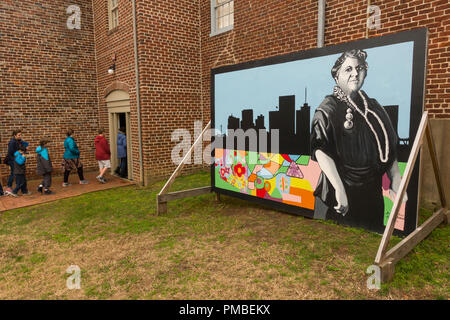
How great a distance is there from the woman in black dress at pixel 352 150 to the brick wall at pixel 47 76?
29.5 ft

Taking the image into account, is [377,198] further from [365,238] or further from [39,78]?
[39,78]

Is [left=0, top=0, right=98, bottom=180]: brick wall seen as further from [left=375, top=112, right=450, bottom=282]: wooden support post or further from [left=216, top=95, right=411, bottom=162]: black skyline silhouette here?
[left=375, top=112, right=450, bottom=282]: wooden support post

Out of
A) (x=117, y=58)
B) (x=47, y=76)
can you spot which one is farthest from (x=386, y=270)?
(x=47, y=76)

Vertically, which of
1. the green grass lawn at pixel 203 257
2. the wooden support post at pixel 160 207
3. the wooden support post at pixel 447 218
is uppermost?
the wooden support post at pixel 447 218

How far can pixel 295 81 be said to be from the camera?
5.16m

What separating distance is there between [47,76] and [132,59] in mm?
3395

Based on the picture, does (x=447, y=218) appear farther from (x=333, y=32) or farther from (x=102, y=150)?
(x=102, y=150)

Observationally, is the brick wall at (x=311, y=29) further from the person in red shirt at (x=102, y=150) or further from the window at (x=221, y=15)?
the person in red shirt at (x=102, y=150)

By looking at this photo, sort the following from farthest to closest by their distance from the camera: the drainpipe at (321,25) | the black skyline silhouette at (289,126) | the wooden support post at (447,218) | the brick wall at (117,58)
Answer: the brick wall at (117,58)
the drainpipe at (321,25)
the black skyline silhouette at (289,126)
the wooden support post at (447,218)

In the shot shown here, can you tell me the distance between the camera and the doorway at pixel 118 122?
9802mm

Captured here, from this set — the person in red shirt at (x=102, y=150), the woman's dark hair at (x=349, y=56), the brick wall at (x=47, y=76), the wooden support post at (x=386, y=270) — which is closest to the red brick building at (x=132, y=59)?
the brick wall at (x=47, y=76)

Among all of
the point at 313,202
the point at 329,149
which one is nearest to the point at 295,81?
the point at 329,149

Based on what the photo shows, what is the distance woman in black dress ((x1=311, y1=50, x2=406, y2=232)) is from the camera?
428 cm

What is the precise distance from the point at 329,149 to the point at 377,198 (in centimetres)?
98
